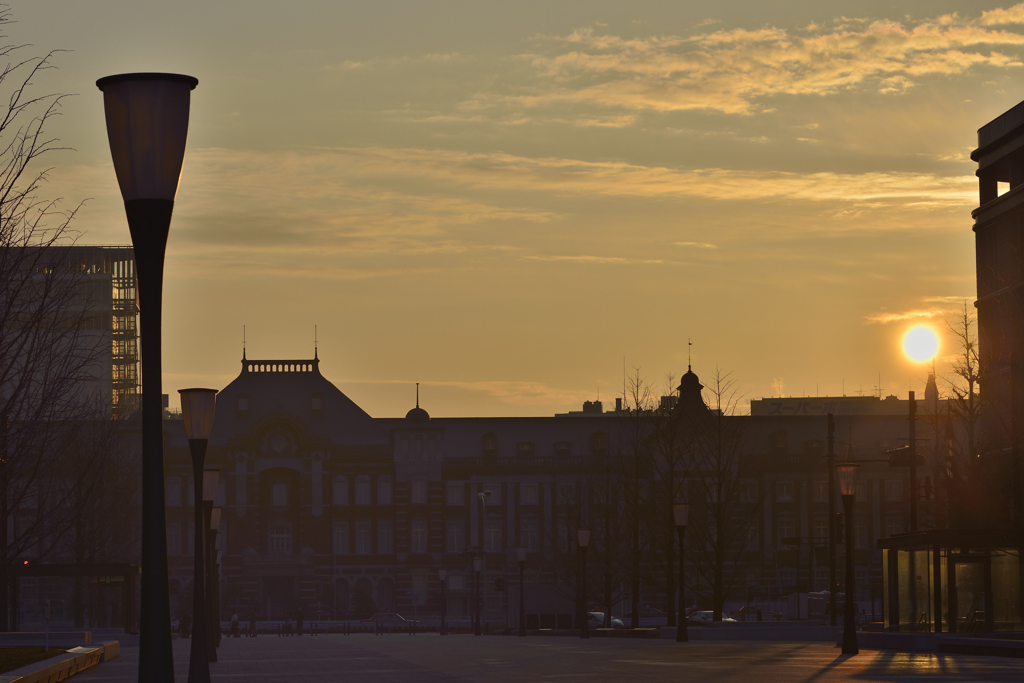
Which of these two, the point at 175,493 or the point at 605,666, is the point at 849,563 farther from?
the point at 175,493


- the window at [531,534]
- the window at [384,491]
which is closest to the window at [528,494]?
the window at [531,534]

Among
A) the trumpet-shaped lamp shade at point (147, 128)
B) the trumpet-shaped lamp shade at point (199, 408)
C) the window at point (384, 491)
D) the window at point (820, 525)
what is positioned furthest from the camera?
the window at point (384, 491)

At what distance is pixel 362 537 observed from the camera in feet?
351

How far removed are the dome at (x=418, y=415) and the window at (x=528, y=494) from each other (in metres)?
9.11

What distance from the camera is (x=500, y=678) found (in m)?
22.7

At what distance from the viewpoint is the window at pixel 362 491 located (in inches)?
4222

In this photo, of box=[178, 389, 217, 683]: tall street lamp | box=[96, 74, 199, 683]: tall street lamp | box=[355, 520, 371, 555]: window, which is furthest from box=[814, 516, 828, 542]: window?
box=[96, 74, 199, 683]: tall street lamp

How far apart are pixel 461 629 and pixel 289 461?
92.8ft

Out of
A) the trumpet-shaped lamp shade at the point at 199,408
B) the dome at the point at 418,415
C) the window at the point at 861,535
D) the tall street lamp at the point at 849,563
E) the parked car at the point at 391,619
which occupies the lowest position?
the parked car at the point at 391,619

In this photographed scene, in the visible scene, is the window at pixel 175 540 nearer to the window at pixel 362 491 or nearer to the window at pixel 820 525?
the window at pixel 362 491

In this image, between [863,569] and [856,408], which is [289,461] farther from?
[856,408]

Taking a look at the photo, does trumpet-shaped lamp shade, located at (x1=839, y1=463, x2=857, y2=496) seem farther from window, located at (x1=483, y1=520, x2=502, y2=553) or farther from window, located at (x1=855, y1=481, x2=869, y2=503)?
window, located at (x1=855, y1=481, x2=869, y2=503)

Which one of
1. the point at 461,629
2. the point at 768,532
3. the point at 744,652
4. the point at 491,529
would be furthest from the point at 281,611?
the point at 744,652

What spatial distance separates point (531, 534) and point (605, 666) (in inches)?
3256
